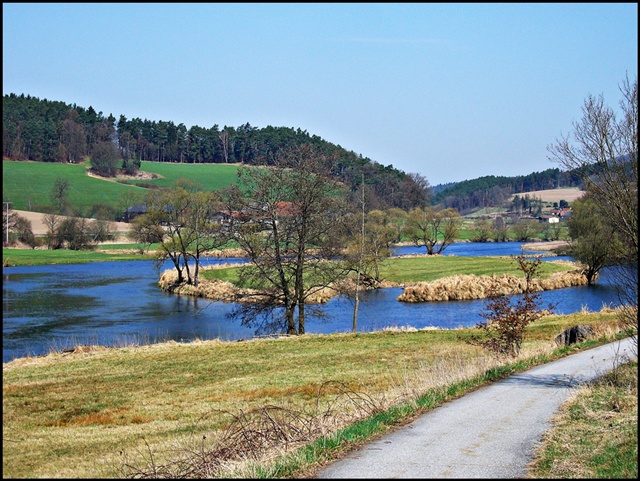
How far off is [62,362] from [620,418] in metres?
18.5

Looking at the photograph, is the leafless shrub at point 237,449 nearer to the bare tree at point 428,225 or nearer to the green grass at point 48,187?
the bare tree at point 428,225

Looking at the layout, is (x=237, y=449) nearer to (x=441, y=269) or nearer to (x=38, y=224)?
(x=441, y=269)

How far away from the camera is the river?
32281 mm

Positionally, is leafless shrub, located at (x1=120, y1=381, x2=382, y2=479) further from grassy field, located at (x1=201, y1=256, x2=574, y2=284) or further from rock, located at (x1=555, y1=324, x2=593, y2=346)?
grassy field, located at (x1=201, y1=256, x2=574, y2=284)

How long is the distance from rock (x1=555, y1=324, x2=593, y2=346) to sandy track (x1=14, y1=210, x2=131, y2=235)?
291ft

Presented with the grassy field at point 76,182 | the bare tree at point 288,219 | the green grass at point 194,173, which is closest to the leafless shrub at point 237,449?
the bare tree at point 288,219

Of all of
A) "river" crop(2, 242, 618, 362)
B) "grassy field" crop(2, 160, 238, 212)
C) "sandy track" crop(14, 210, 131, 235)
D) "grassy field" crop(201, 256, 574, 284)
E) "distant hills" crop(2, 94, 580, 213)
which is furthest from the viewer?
"distant hills" crop(2, 94, 580, 213)

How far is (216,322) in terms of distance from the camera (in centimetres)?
3803

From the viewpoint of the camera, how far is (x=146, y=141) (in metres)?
173

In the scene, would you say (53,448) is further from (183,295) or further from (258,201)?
(183,295)

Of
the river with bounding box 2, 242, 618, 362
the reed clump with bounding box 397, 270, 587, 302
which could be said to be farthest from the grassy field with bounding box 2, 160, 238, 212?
the reed clump with bounding box 397, 270, 587, 302

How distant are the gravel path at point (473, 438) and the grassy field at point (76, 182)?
10221cm

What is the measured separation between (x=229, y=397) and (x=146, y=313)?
26818 millimetres

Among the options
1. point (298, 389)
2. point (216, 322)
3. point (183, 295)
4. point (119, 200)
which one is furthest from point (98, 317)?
point (119, 200)
